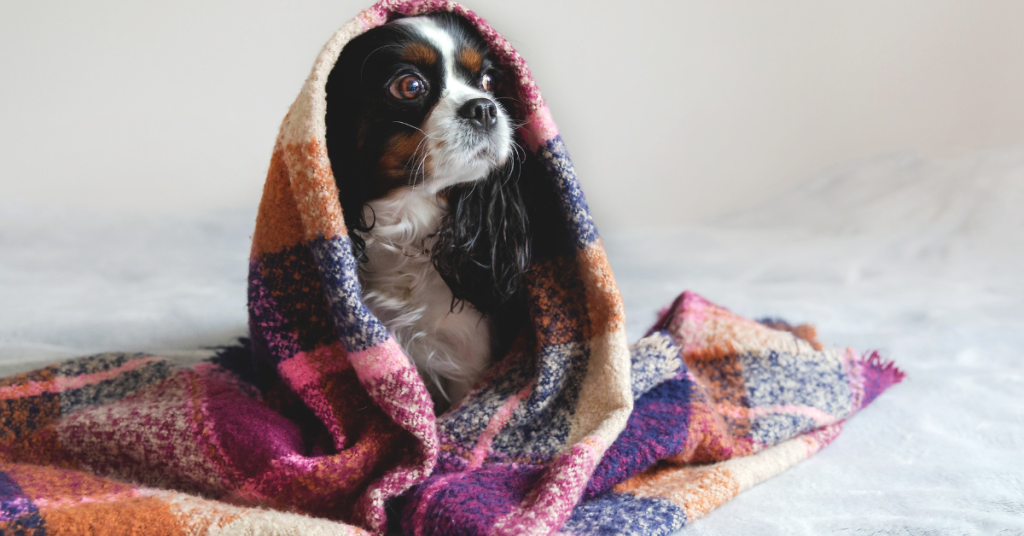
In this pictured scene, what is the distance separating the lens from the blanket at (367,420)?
2.99 feet

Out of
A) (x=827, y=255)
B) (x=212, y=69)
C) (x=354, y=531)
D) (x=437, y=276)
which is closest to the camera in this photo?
(x=354, y=531)

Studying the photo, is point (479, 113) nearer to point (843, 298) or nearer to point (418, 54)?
point (418, 54)

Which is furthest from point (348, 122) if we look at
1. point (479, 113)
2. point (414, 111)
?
point (479, 113)

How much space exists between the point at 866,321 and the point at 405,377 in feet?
4.88

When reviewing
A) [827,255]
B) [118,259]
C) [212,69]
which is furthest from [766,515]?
[212,69]

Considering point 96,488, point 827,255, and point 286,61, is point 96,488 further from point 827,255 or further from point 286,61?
point 827,255

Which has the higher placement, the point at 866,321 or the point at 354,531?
the point at 866,321

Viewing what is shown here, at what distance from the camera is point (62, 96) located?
208 cm

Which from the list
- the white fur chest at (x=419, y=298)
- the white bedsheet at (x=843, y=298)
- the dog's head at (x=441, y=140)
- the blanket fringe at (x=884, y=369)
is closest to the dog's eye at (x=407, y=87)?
the dog's head at (x=441, y=140)

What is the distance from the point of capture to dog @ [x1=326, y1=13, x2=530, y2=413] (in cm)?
102

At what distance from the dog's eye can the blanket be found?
0.31 ft

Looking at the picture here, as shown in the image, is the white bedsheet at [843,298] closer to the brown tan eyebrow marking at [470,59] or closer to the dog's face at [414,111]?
the dog's face at [414,111]

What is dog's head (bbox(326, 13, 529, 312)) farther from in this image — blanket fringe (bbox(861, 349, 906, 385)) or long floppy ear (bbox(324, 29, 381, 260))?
blanket fringe (bbox(861, 349, 906, 385))

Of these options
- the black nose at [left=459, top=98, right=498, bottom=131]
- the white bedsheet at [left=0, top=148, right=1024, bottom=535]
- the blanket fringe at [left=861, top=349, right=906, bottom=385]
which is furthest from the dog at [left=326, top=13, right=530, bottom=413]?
the blanket fringe at [left=861, top=349, right=906, bottom=385]
